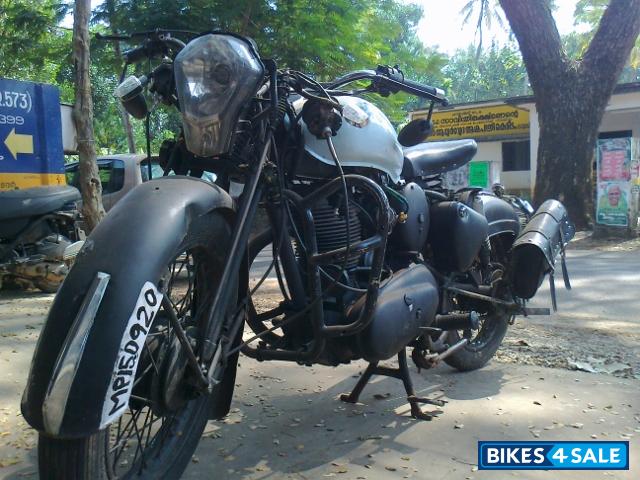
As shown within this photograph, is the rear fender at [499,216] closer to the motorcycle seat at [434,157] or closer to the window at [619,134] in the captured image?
the motorcycle seat at [434,157]

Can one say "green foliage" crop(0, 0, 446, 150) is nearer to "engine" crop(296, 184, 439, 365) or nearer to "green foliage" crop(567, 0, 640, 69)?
"engine" crop(296, 184, 439, 365)

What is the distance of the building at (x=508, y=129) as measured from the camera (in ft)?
69.9

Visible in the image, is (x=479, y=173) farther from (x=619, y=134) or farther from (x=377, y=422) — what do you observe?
(x=377, y=422)

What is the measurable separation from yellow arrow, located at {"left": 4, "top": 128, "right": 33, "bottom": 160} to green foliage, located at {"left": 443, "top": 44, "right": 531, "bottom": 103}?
4359 centimetres

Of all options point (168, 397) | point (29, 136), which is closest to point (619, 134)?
point (29, 136)

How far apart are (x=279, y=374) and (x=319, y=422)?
2.86ft

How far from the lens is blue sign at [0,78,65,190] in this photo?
788 centimetres

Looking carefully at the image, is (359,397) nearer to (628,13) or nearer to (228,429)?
(228,429)

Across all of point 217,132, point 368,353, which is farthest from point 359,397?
point 217,132

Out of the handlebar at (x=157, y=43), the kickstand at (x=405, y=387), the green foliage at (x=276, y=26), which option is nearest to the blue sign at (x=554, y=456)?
the kickstand at (x=405, y=387)

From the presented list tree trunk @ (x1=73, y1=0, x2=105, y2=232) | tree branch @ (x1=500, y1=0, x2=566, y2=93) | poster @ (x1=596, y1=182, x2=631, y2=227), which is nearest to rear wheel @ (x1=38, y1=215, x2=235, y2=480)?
tree trunk @ (x1=73, y1=0, x2=105, y2=232)

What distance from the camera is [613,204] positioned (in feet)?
42.2

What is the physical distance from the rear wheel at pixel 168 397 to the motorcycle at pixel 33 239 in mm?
4857

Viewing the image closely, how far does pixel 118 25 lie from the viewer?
9.57 metres
